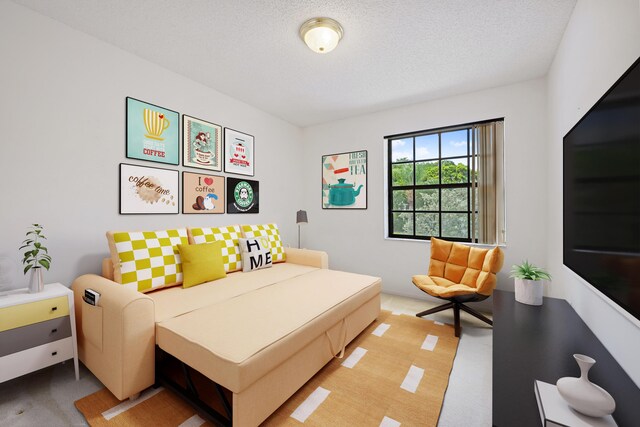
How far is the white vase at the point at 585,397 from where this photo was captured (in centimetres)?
78

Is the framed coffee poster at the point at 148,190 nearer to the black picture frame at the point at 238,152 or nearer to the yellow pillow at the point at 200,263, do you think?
the yellow pillow at the point at 200,263

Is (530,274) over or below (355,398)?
over

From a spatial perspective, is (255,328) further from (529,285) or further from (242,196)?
(242,196)

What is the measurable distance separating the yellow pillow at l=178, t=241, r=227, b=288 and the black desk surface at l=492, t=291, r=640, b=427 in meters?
2.25

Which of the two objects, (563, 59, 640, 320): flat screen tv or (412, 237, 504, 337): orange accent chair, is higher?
(563, 59, 640, 320): flat screen tv

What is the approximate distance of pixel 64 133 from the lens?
2.12 m

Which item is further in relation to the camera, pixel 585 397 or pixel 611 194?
pixel 611 194

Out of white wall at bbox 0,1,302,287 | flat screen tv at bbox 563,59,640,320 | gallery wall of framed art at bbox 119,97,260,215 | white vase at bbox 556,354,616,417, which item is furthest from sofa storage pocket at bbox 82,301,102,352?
flat screen tv at bbox 563,59,640,320

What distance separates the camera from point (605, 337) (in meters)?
1.30

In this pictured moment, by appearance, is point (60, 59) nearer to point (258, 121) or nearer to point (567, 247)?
point (258, 121)

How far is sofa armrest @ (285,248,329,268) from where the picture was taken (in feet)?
10.8

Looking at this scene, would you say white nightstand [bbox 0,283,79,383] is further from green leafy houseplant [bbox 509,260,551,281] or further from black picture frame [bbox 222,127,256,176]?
green leafy houseplant [bbox 509,260,551,281]

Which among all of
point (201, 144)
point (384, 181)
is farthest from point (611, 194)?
point (201, 144)

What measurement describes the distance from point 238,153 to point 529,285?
10.8 feet
